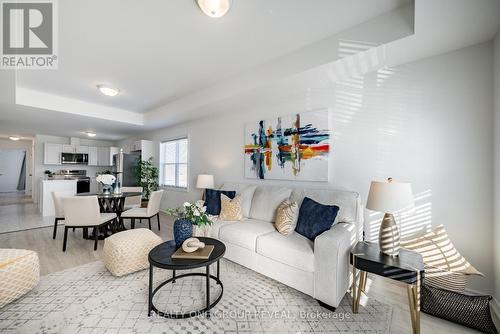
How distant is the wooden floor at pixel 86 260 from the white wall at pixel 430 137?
0.66 meters

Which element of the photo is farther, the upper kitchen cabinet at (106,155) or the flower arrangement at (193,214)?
the upper kitchen cabinet at (106,155)

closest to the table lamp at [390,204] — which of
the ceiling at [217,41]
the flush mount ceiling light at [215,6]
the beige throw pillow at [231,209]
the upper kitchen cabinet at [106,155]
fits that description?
the ceiling at [217,41]

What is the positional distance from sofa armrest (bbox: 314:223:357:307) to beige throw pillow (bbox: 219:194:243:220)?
1.38 meters

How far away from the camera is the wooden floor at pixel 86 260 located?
66.9 inches

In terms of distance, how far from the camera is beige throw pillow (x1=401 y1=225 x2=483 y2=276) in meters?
1.88

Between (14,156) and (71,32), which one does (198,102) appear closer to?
(71,32)

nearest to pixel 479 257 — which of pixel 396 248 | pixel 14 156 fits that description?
pixel 396 248

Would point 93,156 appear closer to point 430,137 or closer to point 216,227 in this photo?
point 216,227

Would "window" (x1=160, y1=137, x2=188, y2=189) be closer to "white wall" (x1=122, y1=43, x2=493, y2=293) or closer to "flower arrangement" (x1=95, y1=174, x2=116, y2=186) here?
"flower arrangement" (x1=95, y1=174, x2=116, y2=186)

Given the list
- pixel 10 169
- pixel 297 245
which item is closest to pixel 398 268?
pixel 297 245

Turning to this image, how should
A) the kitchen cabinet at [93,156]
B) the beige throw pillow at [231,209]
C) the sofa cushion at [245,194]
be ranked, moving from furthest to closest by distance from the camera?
1. the kitchen cabinet at [93,156]
2. the sofa cushion at [245,194]
3. the beige throw pillow at [231,209]

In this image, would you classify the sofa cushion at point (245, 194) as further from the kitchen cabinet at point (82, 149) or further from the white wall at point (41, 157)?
the white wall at point (41, 157)

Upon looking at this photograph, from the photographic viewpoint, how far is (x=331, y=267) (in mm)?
1835

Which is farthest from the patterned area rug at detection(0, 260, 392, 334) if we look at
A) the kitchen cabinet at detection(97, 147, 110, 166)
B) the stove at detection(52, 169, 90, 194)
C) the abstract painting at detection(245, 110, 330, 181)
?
the kitchen cabinet at detection(97, 147, 110, 166)
